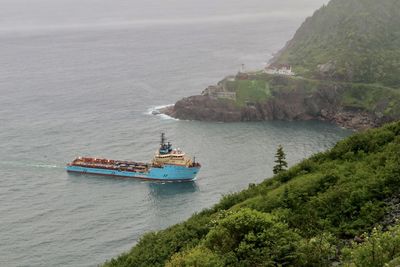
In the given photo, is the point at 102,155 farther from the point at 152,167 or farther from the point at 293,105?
the point at 293,105

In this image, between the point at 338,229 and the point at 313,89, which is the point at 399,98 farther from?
the point at 338,229

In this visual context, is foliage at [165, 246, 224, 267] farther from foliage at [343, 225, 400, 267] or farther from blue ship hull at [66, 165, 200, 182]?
blue ship hull at [66, 165, 200, 182]

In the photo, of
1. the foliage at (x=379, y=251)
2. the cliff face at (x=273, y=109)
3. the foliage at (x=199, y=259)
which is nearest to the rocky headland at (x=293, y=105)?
the cliff face at (x=273, y=109)

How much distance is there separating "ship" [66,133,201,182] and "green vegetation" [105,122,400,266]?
54493mm

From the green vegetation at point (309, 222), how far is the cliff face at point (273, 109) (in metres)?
97.1

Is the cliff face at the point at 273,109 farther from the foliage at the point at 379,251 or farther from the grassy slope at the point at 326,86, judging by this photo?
the foliage at the point at 379,251

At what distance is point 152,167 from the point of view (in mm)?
130875

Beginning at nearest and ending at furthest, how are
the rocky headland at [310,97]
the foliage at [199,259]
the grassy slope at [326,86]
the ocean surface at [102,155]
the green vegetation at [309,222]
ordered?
the green vegetation at [309,222], the foliage at [199,259], the ocean surface at [102,155], the grassy slope at [326,86], the rocky headland at [310,97]

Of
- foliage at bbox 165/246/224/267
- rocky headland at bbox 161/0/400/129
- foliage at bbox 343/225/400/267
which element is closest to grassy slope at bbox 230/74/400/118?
rocky headland at bbox 161/0/400/129

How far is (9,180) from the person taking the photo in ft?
415

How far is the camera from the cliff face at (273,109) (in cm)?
17200

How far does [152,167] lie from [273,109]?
187 ft

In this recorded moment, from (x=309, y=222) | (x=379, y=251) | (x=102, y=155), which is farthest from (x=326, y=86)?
(x=379, y=251)

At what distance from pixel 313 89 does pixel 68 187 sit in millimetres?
86106
